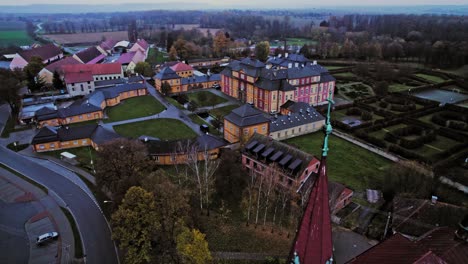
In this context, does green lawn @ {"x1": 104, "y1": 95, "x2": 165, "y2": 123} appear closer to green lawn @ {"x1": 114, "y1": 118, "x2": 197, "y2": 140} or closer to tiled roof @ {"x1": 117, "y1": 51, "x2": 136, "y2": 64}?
green lawn @ {"x1": 114, "y1": 118, "x2": 197, "y2": 140}

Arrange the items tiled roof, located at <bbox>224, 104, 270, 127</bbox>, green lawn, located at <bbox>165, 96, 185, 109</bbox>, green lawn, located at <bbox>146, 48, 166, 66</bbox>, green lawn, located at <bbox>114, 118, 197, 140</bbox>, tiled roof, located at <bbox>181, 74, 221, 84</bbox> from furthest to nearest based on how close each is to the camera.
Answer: green lawn, located at <bbox>146, 48, 166, 66</bbox> < tiled roof, located at <bbox>181, 74, 221, 84</bbox> < green lawn, located at <bbox>165, 96, 185, 109</bbox> < green lawn, located at <bbox>114, 118, 197, 140</bbox> < tiled roof, located at <bbox>224, 104, 270, 127</bbox>

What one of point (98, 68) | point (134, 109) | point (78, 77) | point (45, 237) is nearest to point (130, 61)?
point (98, 68)

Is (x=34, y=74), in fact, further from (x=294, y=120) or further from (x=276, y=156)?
(x=276, y=156)

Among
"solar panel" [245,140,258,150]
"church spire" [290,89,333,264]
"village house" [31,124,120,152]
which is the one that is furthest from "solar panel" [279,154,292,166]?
"church spire" [290,89,333,264]

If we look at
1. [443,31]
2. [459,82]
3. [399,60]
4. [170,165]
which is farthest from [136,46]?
[443,31]

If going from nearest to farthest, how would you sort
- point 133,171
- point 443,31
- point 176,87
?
point 133,171 < point 176,87 < point 443,31

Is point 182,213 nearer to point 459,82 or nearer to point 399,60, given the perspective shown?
point 459,82
